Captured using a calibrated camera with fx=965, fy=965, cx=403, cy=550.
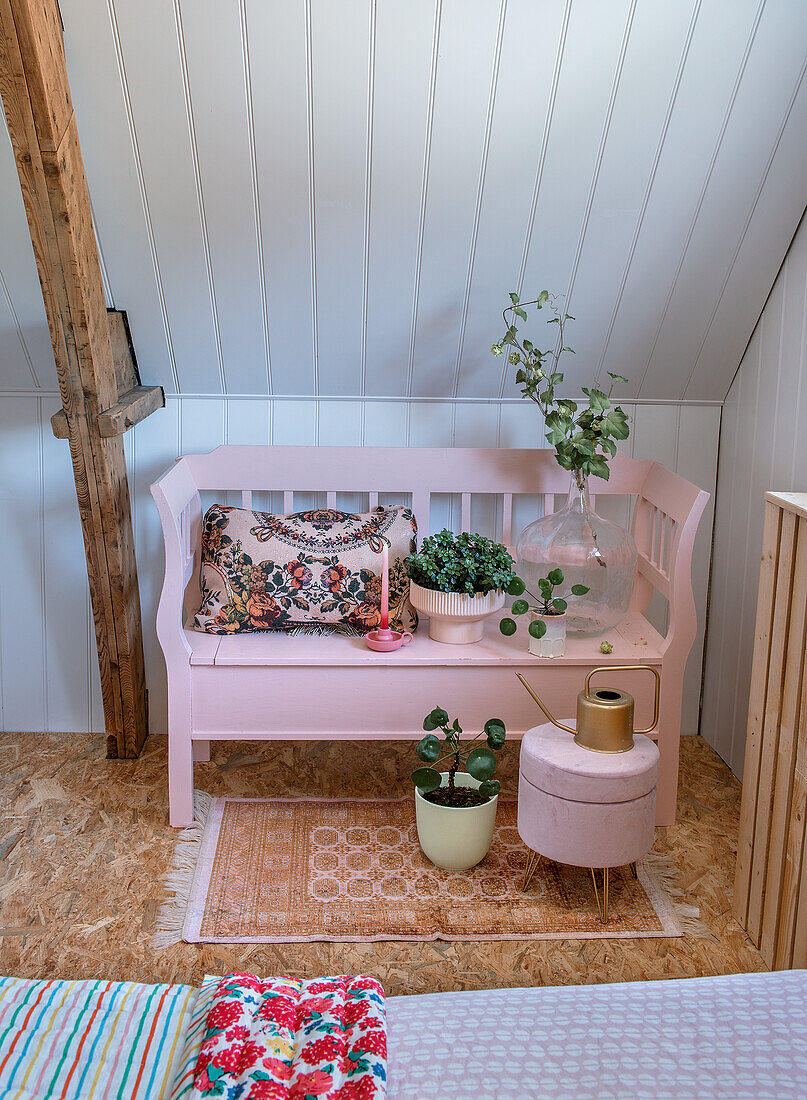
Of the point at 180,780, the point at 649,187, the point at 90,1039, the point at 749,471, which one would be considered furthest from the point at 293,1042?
the point at 749,471

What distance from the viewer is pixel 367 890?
2.15 m

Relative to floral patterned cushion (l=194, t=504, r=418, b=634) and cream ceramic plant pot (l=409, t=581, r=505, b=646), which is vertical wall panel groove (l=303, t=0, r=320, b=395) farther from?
cream ceramic plant pot (l=409, t=581, r=505, b=646)

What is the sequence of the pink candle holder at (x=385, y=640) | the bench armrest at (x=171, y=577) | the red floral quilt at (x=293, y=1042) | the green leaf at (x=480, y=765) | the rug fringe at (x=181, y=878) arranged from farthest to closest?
the pink candle holder at (x=385, y=640) → the bench armrest at (x=171, y=577) → the green leaf at (x=480, y=765) → the rug fringe at (x=181, y=878) → the red floral quilt at (x=293, y=1042)

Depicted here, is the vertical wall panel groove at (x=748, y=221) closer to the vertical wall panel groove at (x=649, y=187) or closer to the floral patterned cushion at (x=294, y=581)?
the vertical wall panel groove at (x=649, y=187)

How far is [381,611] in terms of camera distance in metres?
2.43

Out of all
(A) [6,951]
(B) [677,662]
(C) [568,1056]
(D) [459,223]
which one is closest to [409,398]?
(D) [459,223]

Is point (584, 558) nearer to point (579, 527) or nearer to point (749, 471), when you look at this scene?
point (579, 527)

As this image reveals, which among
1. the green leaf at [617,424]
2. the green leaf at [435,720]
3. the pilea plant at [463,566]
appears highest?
the green leaf at [617,424]

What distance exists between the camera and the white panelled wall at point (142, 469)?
2.80 m

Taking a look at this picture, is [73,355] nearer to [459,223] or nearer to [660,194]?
[459,223]

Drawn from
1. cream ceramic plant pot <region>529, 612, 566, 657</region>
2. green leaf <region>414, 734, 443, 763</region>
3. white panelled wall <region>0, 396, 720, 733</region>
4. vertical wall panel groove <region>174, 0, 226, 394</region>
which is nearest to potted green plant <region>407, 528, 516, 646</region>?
cream ceramic plant pot <region>529, 612, 566, 657</region>

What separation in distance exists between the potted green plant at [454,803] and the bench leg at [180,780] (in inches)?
23.2

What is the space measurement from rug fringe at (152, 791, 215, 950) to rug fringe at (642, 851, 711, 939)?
1061mm

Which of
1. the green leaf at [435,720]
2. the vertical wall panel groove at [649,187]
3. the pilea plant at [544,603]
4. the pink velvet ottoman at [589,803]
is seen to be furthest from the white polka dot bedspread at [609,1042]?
the vertical wall panel groove at [649,187]
